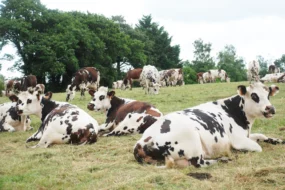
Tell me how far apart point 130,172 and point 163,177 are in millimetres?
663

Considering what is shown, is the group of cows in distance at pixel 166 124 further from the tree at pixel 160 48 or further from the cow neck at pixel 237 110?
the tree at pixel 160 48

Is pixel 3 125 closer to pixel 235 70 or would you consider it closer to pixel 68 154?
pixel 68 154

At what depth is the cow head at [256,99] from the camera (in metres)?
7.16

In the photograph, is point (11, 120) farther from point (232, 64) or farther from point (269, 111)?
point (232, 64)

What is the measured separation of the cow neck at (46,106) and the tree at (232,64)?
236 ft

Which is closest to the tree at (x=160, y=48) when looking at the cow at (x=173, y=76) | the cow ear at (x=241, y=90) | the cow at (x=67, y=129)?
the cow at (x=173, y=76)

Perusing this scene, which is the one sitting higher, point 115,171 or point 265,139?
point 265,139

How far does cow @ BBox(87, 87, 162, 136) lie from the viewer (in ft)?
30.0

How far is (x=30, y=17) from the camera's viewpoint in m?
43.1

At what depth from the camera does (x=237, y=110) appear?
732 centimetres

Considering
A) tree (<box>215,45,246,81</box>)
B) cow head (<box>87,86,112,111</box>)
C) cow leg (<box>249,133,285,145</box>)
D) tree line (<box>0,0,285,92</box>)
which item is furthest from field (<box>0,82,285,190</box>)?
tree (<box>215,45,246,81</box>)

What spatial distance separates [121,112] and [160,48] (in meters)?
62.1

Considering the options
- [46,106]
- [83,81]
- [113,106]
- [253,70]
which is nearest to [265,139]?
[113,106]

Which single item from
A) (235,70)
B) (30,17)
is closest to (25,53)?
(30,17)
